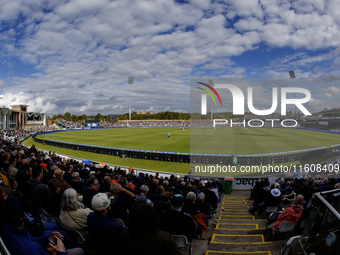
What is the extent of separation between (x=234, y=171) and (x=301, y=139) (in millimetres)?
10388

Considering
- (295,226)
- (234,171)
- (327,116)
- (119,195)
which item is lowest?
(234,171)

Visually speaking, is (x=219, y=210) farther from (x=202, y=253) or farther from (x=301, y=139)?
(x=301, y=139)

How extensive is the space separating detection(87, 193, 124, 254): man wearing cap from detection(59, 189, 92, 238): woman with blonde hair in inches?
22.9

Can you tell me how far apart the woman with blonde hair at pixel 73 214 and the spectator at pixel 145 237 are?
4.94 feet

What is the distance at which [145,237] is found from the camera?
2.35 m

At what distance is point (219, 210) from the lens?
30.7ft

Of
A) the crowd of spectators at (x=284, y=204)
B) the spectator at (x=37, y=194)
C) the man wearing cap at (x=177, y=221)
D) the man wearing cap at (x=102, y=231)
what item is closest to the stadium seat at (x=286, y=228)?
the crowd of spectators at (x=284, y=204)

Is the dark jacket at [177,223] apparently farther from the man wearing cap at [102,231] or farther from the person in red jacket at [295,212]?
the person in red jacket at [295,212]

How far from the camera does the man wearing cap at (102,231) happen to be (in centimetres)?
306

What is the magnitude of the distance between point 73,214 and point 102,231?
832 millimetres

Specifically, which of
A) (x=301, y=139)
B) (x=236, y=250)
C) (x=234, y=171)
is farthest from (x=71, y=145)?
(x=236, y=250)

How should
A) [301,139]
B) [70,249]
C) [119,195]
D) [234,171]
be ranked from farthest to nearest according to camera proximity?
[301,139] < [234,171] < [119,195] < [70,249]

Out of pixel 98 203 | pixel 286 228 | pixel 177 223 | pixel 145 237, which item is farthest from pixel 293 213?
pixel 98 203

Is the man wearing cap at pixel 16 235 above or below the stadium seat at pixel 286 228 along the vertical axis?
above
